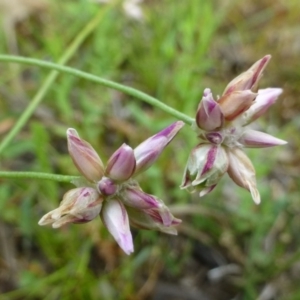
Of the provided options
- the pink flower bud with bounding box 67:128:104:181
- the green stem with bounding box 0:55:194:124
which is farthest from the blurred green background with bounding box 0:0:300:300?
the pink flower bud with bounding box 67:128:104:181

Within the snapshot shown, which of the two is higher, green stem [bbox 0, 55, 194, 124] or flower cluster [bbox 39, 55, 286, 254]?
green stem [bbox 0, 55, 194, 124]

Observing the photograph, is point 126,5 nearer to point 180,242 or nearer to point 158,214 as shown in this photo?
point 180,242

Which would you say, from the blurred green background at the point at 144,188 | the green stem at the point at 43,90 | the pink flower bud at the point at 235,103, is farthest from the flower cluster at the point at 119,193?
the blurred green background at the point at 144,188

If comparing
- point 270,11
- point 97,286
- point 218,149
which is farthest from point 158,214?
point 270,11

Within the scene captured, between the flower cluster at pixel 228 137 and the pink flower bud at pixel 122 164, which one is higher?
the pink flower bud at pixel 122 164

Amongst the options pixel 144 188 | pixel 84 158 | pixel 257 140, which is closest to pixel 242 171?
pixel 257 140

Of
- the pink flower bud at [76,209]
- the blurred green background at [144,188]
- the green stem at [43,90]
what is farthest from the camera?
the blurred green background at [144,188]

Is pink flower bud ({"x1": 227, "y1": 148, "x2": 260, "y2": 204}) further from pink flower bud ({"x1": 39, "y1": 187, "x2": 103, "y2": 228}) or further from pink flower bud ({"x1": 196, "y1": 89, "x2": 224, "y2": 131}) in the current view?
pink flower bud ({"x1": 39, "y1": 187, "x2": 103, "y2": 228})

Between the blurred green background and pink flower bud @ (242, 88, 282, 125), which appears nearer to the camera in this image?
pink flower bud @ (242, 88, 282, 125)

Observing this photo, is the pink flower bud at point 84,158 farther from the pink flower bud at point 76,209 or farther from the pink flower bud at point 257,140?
the pink flower bud at point 257,140
